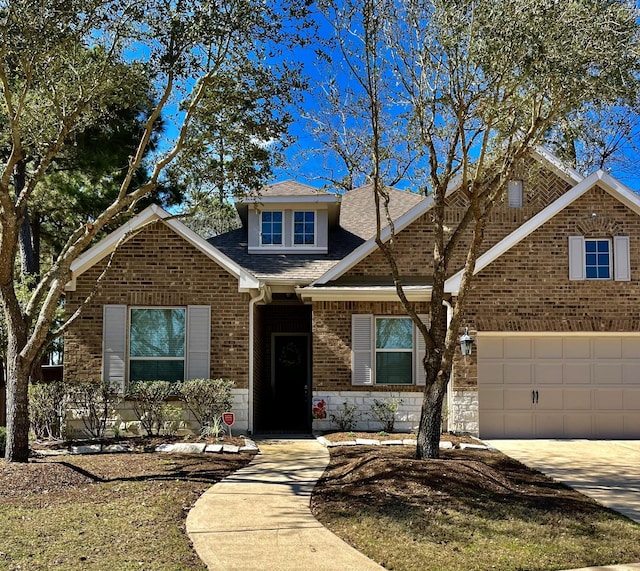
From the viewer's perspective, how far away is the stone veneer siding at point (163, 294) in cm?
1406

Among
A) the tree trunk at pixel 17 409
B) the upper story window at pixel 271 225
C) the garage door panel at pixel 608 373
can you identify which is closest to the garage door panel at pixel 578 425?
the garage door panel at pixel 608 373

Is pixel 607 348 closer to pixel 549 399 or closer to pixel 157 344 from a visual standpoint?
pixel 549 399

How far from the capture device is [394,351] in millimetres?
14508

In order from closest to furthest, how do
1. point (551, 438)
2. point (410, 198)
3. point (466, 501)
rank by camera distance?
point (466, 501), point (551, 438), point (410, 198)

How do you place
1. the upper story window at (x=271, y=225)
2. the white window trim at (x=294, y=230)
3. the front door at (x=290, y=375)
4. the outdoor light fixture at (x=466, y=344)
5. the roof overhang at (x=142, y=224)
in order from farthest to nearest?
1. the front door at (x=290, y=375)
2. the upper story window at (x=271, y=225)
3. the white window trim at (x=294, y=230)
4. the roof overhang at (x=142, y=224)
5. the outdoor light fixture at (x=466, y=344)

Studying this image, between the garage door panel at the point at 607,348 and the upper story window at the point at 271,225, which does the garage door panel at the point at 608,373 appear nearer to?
the garage door panel at the point at 607,348

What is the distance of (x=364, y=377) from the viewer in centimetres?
1430

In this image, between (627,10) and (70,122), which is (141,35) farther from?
(627,10)

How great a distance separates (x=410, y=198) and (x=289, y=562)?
14.6 meters

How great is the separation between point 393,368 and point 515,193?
5002mm

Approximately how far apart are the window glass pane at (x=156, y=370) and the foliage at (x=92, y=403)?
73 centimetres

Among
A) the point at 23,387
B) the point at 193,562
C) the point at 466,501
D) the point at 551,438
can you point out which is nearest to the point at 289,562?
the point at 193,562

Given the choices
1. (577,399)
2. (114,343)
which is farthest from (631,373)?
(114,343)

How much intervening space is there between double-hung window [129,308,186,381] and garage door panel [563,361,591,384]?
7566mm
